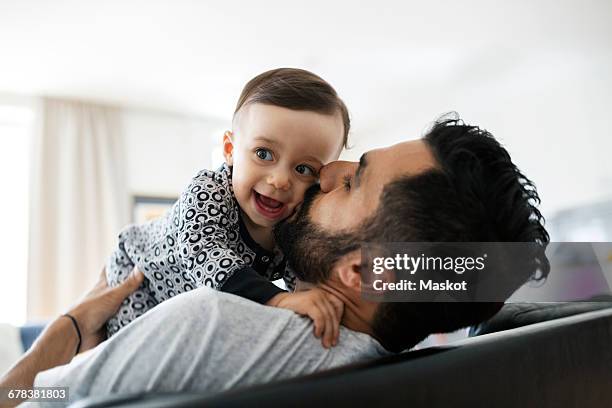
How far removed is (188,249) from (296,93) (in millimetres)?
471

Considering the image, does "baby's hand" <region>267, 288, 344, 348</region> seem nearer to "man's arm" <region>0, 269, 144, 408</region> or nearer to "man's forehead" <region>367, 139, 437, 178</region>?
"man's forehead" <region>367, 139, 437, 178</region>

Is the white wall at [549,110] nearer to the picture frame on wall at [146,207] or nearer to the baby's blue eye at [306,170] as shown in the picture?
the picture frame on wall at [146,207]

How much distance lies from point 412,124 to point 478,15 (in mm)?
2020

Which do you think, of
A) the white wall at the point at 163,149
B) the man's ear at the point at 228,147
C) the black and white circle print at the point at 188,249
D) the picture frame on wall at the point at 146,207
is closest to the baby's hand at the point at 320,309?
the black and white circle print at the point at 188,249

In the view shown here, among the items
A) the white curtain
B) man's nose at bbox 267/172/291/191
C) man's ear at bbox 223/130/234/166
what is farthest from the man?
the white curtain

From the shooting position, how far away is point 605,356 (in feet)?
2.75

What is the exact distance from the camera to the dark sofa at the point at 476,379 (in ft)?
1.54

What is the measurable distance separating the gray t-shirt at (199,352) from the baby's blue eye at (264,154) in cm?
63

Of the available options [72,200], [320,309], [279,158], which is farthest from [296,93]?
[72,200]

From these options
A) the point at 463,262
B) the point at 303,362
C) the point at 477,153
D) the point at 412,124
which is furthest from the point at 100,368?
the point at 412,124

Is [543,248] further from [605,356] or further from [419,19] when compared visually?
[419,19]

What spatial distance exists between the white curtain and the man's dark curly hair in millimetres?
5036

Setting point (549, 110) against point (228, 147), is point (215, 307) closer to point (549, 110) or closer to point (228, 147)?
point (228, 147)

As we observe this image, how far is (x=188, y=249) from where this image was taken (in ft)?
3.62
